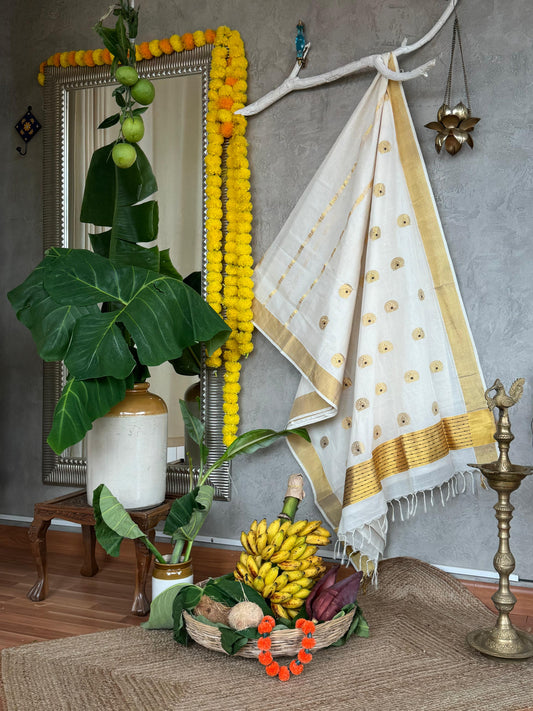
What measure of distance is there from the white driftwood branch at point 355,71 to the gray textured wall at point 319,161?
0.15 feet

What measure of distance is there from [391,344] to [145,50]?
1458 millimetres

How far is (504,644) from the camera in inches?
70.6

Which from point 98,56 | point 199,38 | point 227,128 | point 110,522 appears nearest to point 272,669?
point 110,522

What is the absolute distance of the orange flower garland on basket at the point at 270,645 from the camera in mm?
1676

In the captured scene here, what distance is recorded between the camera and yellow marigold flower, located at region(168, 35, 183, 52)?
2514 mm

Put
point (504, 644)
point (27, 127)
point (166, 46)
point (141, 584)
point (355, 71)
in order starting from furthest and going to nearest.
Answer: point (27, 127)
point (166, 46)
point (355, 71)
point (141, 584)
point (504, 644)

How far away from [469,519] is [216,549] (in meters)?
0.92

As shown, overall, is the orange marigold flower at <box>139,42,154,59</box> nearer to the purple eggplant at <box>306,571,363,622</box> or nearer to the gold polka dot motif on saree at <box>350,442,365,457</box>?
the gold polka dot motif on saree at <box>350,442,365,457</box>

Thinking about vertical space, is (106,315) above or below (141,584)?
above

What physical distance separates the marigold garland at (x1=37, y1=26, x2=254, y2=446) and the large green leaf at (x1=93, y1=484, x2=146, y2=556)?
610mm

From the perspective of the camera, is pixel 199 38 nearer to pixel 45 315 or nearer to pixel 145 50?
pixel 145 50

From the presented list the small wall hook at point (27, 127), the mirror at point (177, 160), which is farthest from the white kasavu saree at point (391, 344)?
the small wall hook at point (27, 127)

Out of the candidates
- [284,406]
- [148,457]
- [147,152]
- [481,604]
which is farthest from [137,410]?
[481,604]

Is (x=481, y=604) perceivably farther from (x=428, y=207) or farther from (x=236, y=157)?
(x=236, y=157)
